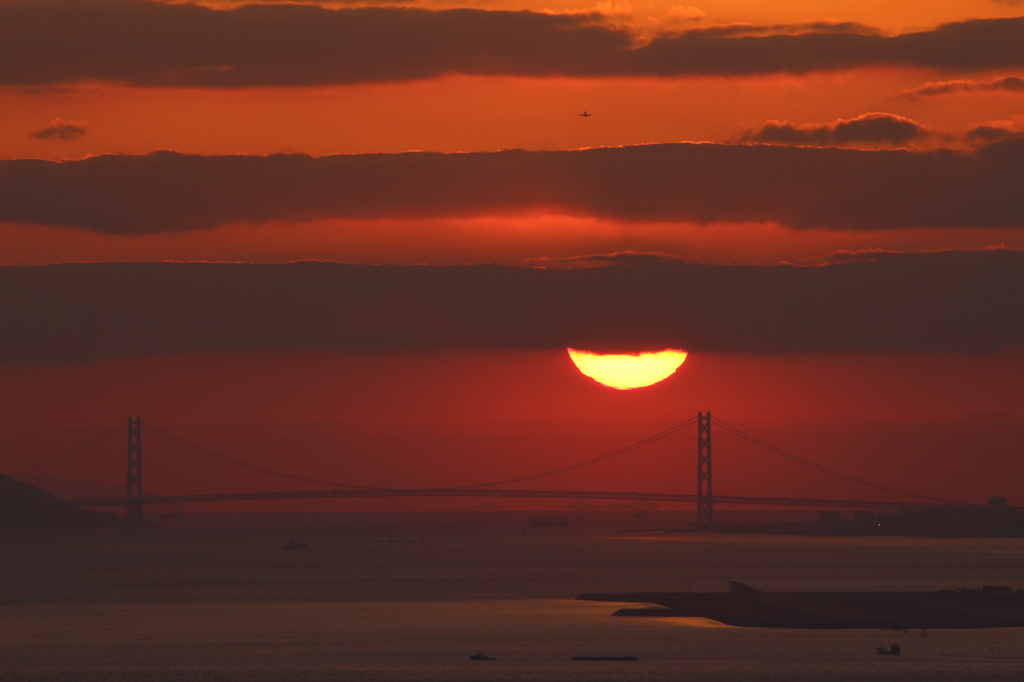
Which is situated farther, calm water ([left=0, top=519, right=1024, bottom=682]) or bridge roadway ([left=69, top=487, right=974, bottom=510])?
bridge roadway ([left=69, top=487, right=974, bottom=510])

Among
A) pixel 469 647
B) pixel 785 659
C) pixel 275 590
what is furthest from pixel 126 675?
pixel 275 590

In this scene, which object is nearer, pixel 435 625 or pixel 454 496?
pixel 435 625

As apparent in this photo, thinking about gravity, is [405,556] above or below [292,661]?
above

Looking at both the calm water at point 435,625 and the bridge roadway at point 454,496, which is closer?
the calm water at point 435,625

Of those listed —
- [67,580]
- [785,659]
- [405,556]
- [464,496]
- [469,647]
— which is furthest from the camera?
[464,496]

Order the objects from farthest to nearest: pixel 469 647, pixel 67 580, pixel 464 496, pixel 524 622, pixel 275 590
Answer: pixel 464 496
pixel 67 580
pixel 275 590
pixel 524 622
pixel 469 647

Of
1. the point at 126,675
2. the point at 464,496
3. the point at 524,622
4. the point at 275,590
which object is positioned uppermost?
the point at 464,496

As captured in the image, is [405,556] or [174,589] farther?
[405,556]

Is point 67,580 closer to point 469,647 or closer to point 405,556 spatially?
point 405,556
